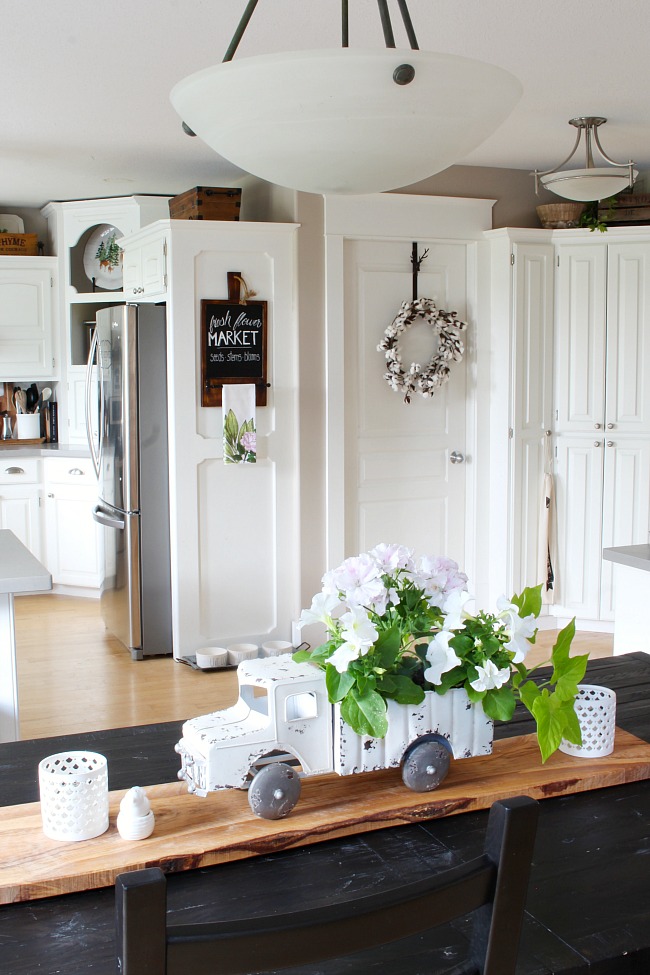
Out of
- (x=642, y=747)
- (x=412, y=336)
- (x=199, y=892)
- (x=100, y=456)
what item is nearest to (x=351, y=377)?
(x=412, y=336)

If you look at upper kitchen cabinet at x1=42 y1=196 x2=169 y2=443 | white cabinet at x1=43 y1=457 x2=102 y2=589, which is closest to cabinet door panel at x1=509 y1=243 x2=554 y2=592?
upper kitchen cabinet at x1=42 y1=196 x2=169 y2=443

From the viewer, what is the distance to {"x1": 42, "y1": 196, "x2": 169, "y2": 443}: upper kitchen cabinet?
594cm

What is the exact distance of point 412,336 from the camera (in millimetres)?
4941

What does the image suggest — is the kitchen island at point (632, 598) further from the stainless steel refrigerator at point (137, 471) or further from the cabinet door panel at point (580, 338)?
the stainless steel refrigerator at point (137, 471)

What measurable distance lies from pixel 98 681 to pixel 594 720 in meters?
3.13

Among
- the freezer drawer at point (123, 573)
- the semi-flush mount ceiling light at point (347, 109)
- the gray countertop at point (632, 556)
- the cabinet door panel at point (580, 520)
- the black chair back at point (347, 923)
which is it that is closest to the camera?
the black chair back at point (347, 923)

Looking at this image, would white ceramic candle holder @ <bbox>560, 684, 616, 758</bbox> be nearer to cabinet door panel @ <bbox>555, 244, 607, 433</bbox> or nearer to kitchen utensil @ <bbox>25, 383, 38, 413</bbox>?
cabinet door panel @ <bbox>555, 244, 607, 433</bbox>

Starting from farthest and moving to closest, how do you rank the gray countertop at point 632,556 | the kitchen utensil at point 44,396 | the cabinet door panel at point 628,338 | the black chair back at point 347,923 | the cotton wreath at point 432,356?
the kitchen utensil at point 44,396, the cabinet door panel at point 628,338, the cotton wreath at point 432,356, the gray countertop at point 632,556, the black chair back at point 347,923

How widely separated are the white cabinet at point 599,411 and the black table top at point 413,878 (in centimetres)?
356

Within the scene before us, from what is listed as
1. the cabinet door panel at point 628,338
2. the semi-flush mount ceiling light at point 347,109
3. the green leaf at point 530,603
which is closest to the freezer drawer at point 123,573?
the cabinet door panel at point 628,338

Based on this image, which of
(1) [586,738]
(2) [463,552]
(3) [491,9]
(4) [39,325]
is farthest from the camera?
(4) [39,325]

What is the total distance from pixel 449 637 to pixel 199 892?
505 mm

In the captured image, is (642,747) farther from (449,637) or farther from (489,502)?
(489,502)

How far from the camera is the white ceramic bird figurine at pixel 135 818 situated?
1396 millimetres
